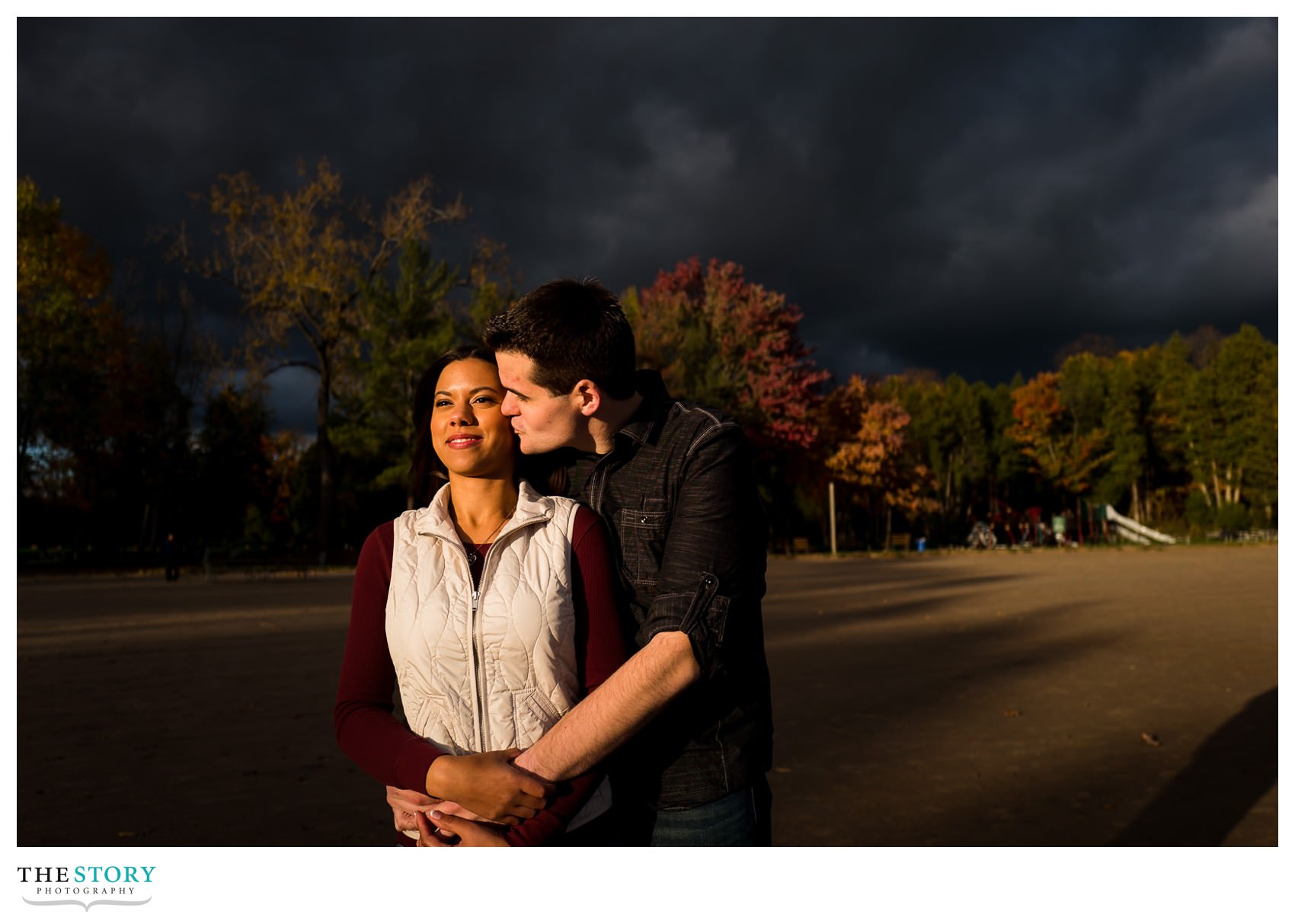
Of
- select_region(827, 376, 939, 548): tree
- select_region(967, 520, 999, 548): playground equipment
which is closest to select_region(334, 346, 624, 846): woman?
select_region(827, 376, 939, 548): tree

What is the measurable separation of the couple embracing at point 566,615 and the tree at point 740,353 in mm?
31840

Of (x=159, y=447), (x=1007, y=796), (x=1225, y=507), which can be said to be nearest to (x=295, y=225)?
(x=159, y=447)

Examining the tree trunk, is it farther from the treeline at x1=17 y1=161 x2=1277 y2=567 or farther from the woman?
the woman

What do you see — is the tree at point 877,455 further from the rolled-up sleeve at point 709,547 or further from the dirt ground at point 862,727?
the rolled-up sleeve at point 709,547

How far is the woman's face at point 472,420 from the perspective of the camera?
2.01m

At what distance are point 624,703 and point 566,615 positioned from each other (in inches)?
7.9

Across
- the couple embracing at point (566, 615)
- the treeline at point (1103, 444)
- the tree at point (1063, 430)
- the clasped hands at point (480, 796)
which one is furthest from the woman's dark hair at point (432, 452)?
the tree at point (1063, 430)

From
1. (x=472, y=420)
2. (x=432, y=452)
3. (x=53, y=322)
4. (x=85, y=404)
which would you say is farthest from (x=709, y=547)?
(x=85, y=404)

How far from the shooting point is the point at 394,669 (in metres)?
2.05

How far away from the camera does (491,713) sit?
1916 millimetres

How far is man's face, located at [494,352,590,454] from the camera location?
1.93 metres

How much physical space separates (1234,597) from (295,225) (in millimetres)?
26353
